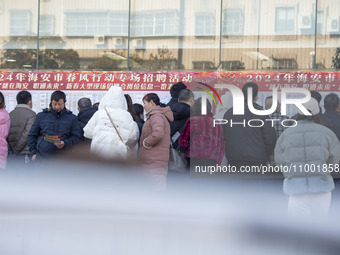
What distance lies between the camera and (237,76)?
1087 cm

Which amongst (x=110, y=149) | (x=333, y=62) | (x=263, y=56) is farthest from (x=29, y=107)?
(x=333, y=62)

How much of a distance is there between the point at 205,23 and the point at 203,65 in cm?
86

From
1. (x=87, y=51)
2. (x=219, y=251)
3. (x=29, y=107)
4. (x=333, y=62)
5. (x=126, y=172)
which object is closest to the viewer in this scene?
(x=219, y=251)

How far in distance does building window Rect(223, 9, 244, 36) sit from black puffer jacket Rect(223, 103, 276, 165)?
5.09 meters

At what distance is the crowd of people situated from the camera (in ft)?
17.6

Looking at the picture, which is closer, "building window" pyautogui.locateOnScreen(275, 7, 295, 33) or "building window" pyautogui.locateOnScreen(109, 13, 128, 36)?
"building window" pyautogui.locateOnScreen(275, 7, 295, 33)

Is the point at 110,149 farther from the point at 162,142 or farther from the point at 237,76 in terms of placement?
the point at 237,76

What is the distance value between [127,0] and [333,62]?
433 centimetres

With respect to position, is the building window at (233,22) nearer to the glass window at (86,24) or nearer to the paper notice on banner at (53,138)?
the glass window at (86,24)

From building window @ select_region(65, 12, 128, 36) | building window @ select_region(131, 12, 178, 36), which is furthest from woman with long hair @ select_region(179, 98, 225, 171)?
building window @ select_region(65, 12, 128, 36)

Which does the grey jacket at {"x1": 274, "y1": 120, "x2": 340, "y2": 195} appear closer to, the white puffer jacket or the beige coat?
the beige coat

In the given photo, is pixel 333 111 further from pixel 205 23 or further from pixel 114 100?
pixel 205 23

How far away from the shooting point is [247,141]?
6.34m

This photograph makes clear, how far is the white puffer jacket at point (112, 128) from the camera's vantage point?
6059 mm
